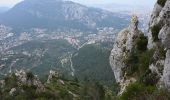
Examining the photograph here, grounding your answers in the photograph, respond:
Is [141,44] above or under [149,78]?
above

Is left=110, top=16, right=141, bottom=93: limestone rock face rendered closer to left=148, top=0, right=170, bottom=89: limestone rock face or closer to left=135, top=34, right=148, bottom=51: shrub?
left=135, top=34, right=148, bottom=51: shrub

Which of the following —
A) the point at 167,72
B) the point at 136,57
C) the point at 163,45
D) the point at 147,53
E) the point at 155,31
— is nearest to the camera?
the point at 167,72

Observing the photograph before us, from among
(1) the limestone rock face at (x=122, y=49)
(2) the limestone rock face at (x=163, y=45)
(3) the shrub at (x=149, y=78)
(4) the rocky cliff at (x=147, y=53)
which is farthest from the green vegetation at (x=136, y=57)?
(2) the limestone rock face at (x=163, y=45)

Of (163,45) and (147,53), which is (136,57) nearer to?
(147,53)

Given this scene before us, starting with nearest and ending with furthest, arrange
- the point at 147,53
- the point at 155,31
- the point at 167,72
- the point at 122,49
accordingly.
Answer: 1. the point at 167,72
2. the point at 155,31
3. the point at 147,53
4. the point at 122,49

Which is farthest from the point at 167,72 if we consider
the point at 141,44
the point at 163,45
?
the point at 141,44

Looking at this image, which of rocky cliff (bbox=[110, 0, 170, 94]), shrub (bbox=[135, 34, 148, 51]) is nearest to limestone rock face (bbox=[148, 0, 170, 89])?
rocky cliff (bbox=[110, 0, 170, 94])

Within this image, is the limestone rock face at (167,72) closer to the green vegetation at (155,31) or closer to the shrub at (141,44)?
the green vegetation at (155,31)

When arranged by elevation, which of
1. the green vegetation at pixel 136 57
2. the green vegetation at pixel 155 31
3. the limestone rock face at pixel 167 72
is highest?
the green vegetation at pixel 155 31

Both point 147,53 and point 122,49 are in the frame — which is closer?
point 147,53
